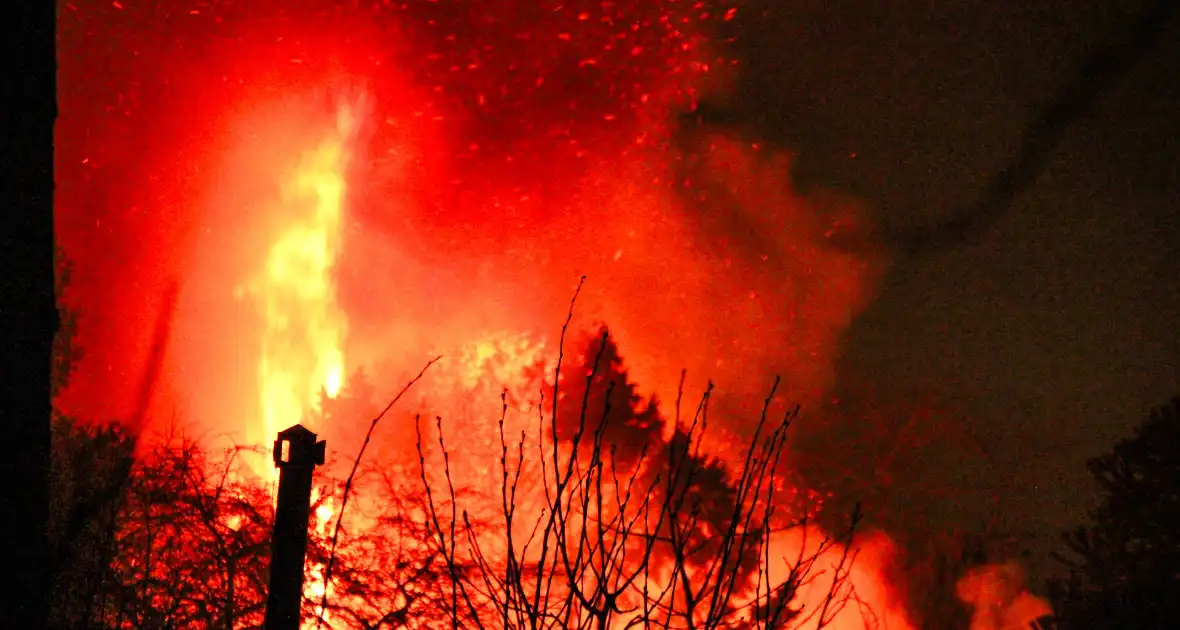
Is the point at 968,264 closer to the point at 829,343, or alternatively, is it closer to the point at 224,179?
the point at 829,343

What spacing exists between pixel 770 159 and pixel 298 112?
32.9 feet

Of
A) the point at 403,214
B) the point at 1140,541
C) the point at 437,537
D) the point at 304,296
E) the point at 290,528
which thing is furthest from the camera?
the point at 403,214

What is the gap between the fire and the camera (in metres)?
16.8

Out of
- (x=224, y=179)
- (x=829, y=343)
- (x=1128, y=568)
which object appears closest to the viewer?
(x=1128, y=568)

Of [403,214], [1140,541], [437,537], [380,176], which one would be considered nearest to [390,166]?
[380,176]

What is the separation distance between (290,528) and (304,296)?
13797mm

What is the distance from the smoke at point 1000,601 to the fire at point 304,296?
472 inches

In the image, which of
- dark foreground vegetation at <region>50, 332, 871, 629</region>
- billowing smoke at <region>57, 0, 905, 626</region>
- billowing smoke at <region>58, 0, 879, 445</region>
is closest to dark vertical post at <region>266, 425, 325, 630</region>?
dark foreground vegetation at <region>50, 332, 871, 629</region>

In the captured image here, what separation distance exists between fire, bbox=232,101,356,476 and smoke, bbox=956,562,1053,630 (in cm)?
1199

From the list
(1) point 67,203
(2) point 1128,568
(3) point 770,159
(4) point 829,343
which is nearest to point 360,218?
(1) point 67,203

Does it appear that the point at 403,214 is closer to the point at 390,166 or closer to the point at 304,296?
the point at 390,166

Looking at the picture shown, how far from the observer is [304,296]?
17234mm

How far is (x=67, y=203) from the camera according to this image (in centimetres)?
1847

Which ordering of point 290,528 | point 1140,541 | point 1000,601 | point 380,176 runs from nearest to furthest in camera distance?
point 290,528 → point 1140,541 → point 1000,601 → point 380,176
